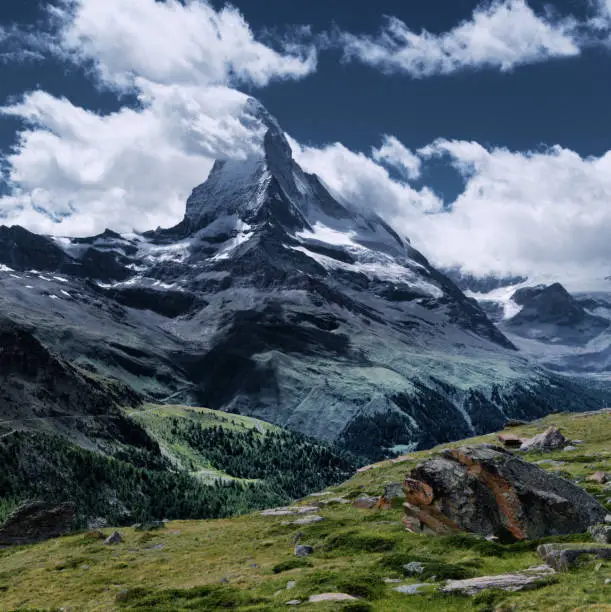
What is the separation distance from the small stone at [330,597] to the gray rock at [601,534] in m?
15.6

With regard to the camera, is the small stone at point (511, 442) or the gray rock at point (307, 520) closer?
the gray rock at point (307, 520)

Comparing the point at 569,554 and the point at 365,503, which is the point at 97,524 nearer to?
the point at 365,503

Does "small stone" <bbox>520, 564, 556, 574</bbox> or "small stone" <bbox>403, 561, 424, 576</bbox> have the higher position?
"small stone" <bbox>520, 564, 556, 574</bbox>

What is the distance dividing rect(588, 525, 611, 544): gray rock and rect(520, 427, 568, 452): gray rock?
51.6 meters

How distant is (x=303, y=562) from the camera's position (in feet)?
148

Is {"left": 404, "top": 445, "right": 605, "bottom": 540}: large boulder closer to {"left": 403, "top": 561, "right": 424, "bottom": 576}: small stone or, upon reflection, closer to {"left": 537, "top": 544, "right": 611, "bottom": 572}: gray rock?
{"left": 403, "top": 561, "right": 424, "bottom": 576}: small stone

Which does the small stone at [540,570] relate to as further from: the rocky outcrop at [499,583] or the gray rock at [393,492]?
the gray rock at [393,492]

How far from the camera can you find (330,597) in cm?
3412

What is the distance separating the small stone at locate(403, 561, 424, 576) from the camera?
38.1m

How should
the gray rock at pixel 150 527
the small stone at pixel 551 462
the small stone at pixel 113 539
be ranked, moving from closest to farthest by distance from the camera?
the small stone at pixel 113 539
the small stone at pixel 551 462
the gray rock at pixel 150 527

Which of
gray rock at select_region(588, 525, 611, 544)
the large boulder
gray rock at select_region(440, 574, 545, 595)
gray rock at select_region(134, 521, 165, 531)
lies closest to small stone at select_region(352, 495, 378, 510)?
the large boulder

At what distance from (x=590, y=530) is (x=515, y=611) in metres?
15.9

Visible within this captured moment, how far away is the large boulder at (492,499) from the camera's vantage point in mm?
44125

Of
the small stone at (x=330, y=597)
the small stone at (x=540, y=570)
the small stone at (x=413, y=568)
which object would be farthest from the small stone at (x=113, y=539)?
the small stone at (x=540, y=570)
